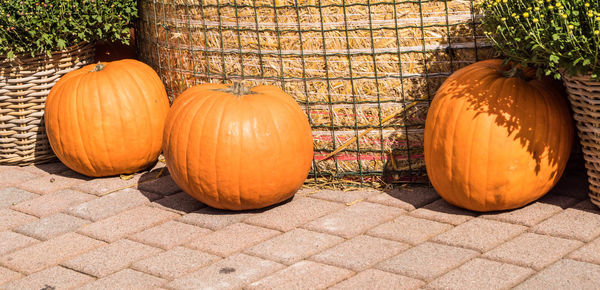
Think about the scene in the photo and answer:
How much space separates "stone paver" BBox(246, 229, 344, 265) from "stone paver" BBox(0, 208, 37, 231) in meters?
1.34

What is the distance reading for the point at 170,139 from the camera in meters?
4.08

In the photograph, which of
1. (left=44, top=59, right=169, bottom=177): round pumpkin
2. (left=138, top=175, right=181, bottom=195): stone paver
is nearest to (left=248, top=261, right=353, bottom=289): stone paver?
(left=138, top=175, right=181, bottom=195): stone paver

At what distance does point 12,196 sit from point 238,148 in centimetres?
152

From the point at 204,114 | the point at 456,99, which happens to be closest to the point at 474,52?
the point at 456,99

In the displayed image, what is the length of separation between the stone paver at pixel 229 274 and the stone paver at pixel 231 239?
0.12 m

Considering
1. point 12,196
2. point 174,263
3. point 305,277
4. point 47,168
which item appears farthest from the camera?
point 47,168

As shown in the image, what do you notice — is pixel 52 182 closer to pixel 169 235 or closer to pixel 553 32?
pixel 169 235

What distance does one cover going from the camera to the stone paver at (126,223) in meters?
3.86

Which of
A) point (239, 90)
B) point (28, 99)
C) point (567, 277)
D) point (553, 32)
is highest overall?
point (553, 32)

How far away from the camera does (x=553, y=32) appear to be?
10.9 feet

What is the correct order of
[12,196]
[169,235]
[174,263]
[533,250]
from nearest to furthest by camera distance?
[533,250] → [174,263] → [169,235] → [12,196]

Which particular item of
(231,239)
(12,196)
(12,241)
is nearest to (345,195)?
(231,239)

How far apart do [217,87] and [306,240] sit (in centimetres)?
110

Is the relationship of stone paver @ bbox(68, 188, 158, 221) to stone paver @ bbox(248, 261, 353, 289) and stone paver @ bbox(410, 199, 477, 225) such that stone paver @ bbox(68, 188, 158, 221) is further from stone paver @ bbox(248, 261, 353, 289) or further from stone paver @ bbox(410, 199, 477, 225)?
stone paver @ bbox(410, 199, 477, 225)
